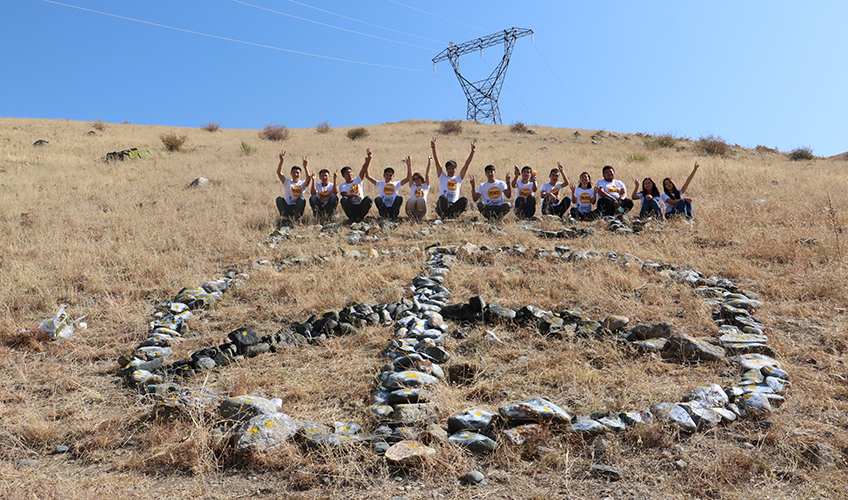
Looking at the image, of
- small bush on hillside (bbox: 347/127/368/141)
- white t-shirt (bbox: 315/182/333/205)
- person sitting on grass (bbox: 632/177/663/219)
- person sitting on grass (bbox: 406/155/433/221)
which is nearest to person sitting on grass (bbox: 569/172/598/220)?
person sitting on grass (bbox: 632/177/663/219)

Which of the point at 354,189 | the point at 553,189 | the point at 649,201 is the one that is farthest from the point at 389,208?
the point at 649,201

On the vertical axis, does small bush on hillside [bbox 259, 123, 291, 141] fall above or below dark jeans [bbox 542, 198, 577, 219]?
above

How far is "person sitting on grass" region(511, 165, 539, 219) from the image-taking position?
34.8 ft

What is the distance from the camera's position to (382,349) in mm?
4703

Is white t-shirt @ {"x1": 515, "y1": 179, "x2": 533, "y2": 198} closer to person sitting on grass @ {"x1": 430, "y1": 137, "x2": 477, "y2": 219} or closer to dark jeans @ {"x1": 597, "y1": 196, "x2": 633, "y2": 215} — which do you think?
person sitting on grass @ {"x1": 430, "y1": 137, "x2": 477, "y2": 219}

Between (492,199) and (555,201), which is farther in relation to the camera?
(555,201)

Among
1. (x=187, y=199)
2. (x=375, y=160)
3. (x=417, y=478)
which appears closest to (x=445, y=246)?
(x=417, y=478)

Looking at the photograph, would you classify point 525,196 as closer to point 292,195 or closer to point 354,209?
point 354,209

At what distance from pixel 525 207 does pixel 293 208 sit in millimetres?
4814

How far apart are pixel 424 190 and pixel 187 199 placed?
639cm

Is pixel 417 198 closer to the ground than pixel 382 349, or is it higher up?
higher up

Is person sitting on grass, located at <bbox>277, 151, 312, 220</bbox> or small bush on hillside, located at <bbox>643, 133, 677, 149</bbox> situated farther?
small bush on hillside, located at <bbox>643, 133, 677, 149</bbox>

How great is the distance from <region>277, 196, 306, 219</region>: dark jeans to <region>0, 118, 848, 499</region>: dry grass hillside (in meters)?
0.59

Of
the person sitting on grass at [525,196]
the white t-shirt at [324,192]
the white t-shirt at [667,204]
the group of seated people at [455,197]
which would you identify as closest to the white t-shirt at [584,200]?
the group of seated people at [455,197]
